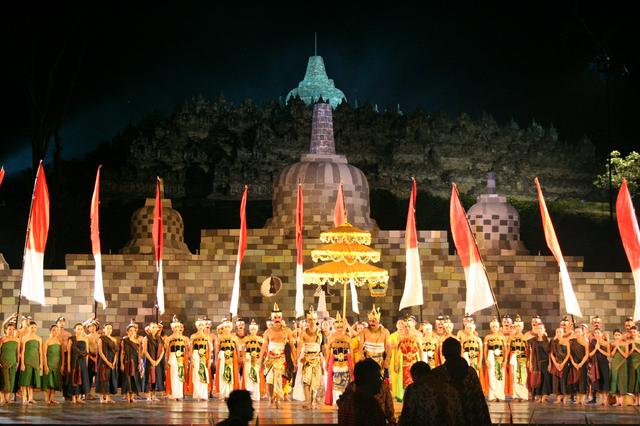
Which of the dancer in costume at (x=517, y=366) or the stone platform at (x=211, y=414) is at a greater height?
the dancer in costume at (x=517, y=366)

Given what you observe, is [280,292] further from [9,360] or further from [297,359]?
[9,360]

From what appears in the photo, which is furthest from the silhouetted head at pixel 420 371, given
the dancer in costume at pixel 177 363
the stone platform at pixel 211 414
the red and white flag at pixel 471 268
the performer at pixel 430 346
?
the dancer in costume at pixel 177 363

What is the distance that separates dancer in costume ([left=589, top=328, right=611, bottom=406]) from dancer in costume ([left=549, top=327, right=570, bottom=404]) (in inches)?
16.4

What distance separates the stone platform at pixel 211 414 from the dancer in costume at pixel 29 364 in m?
0.40

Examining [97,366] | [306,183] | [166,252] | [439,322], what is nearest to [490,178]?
[306,183]

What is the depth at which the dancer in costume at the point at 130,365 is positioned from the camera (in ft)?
62.0

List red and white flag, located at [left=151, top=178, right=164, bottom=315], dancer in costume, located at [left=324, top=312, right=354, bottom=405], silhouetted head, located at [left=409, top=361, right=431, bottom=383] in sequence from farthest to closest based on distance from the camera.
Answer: red and white flag, located at [left=151, top=178, right=164, bottom=315] → dancer in costume, located at [left=324, top=312, right=354, bottom=405] → silhouetted head, located at [left=409, top=361, right=431, bottom=383]

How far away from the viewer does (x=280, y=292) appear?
78.1 feet

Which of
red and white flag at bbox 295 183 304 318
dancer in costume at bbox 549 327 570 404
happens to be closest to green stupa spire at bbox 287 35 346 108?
red and white flag at bbox 295 183 304 318

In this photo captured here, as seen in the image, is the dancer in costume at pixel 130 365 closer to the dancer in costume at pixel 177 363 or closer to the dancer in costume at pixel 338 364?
the dancer in costume at pixel 177 363

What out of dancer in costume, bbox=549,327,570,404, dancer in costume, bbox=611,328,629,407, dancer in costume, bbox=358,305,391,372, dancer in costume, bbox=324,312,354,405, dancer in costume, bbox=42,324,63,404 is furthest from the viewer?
dancer in costume, bbox=549,327,570,404

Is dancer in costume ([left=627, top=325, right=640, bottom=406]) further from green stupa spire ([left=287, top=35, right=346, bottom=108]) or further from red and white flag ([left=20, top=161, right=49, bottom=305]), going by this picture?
green stupa spire ([left=287, top=35, right=346, bottom=108])

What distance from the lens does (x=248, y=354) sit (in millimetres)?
19016

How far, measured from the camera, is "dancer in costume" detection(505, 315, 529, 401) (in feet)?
62.7
